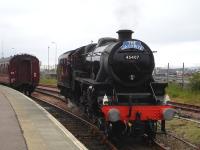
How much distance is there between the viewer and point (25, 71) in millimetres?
37750

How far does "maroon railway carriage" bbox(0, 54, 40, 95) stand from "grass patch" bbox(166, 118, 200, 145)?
2117cm

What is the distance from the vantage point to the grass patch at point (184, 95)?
27700mm

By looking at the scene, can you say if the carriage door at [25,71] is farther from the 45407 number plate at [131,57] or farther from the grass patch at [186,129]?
the 45407 number plate at [131,57]

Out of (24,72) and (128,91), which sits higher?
(24,72)

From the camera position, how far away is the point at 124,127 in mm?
13602

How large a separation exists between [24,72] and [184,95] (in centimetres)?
1360

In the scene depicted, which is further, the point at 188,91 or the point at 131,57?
the point at 188,91

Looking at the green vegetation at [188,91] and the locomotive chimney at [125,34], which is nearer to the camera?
the locomotive chimney at [125,34]

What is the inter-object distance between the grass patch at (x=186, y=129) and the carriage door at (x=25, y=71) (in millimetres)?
21419

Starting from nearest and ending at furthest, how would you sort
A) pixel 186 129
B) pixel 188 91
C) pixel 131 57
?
1. pixel 131 57
2. pixel 186 129
3. pixel 188 91

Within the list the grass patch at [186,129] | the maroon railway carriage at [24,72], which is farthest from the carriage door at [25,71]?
the grass patch at [186,129]

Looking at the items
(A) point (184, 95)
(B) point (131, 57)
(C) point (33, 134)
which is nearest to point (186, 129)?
(B) point (131, 57)

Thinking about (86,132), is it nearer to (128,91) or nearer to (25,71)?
(128,91)

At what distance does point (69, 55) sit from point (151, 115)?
921cm
